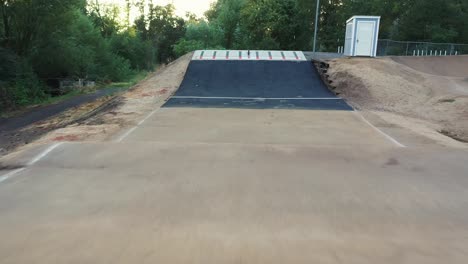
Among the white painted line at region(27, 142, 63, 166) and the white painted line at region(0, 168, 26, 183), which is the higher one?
the white painted line at region(27, 142, 63, 166)

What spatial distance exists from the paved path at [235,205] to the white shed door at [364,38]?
1273 cm

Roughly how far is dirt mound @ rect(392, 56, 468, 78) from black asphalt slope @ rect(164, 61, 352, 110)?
6.99m

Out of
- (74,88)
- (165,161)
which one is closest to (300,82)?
(165,161)

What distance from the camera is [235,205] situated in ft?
11.6

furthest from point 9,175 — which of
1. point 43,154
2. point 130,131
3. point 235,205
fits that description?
point 130,131

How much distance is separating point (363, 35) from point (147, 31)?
3894 centimetres

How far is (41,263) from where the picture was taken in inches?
98.9

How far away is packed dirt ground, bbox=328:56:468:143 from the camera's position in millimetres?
10181

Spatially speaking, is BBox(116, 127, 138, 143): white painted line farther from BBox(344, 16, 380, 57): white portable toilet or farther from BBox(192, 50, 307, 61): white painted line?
BBox(344, 16, 380, 57): white portable toilet

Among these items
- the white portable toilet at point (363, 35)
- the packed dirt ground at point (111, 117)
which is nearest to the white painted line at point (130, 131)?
the packed dirt ground at point (111, 117)

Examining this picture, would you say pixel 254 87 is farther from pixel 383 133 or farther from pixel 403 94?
pixel 383 133

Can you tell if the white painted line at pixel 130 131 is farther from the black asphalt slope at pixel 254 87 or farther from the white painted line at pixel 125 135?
the black asphalt slope at pixel 254 87

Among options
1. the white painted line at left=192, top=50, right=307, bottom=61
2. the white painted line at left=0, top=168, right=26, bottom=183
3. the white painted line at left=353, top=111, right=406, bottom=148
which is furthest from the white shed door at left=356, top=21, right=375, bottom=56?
the white painted line at left=0, top=168, right=26, bottom=183

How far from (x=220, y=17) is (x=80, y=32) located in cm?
1608
